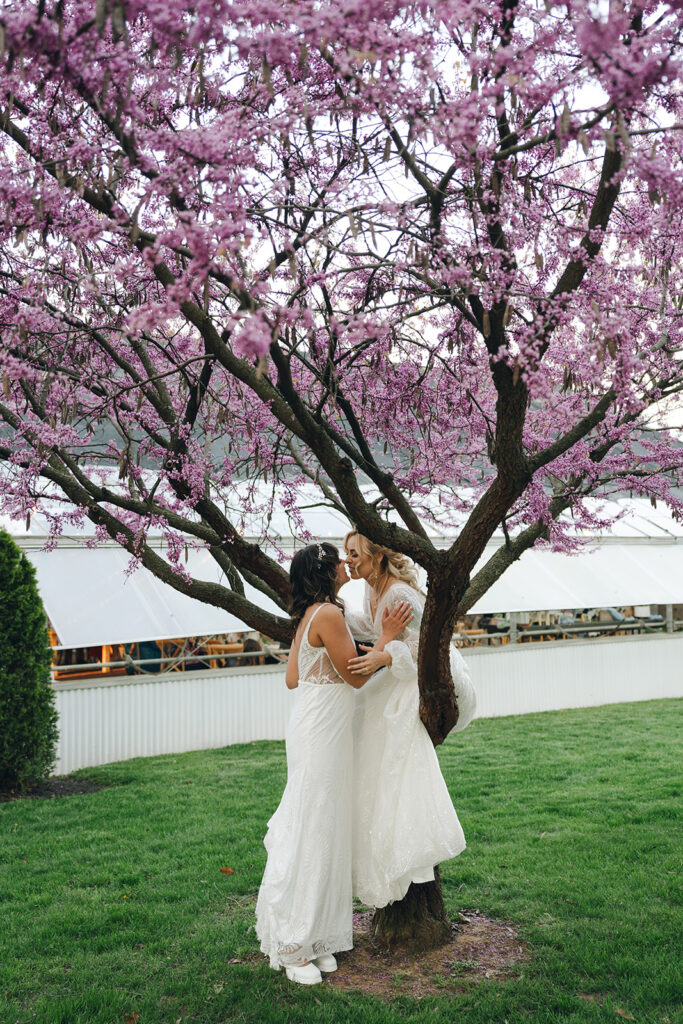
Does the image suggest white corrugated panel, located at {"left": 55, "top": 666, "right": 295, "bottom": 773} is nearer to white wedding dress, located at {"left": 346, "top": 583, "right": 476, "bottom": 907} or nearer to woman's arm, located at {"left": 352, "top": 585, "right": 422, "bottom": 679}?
white wedding dress, located at {"left": 346, "top": 583, "right": 476, "bottom": 907}

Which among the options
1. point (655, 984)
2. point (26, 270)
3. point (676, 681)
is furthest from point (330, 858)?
point (676, 681)

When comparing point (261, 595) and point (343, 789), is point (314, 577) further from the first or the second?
point (261, 595)

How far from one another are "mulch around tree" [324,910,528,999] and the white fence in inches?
206

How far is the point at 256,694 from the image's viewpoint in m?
11.2

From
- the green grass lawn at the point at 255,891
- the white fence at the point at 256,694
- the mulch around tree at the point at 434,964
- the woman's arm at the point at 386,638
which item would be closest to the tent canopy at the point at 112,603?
the white fence at the point at 256,694

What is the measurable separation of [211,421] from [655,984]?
4104 millimetres

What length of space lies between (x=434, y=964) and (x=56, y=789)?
5.45 m

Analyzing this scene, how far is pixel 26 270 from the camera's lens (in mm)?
4816

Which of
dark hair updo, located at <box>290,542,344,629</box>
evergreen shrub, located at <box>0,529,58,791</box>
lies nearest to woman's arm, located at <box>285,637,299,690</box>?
dark hair updo, located at <box>290,542,344,629</box>

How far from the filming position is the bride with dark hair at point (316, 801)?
4.16 metres

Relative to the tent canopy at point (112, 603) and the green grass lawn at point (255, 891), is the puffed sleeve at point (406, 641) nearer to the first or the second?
the green grass lawn at point (255, 891)

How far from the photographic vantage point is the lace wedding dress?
4156 mm

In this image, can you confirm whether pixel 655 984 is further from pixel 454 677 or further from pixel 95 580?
pixel 95 580

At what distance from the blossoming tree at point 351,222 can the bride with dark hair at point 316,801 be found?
17.1 inches
